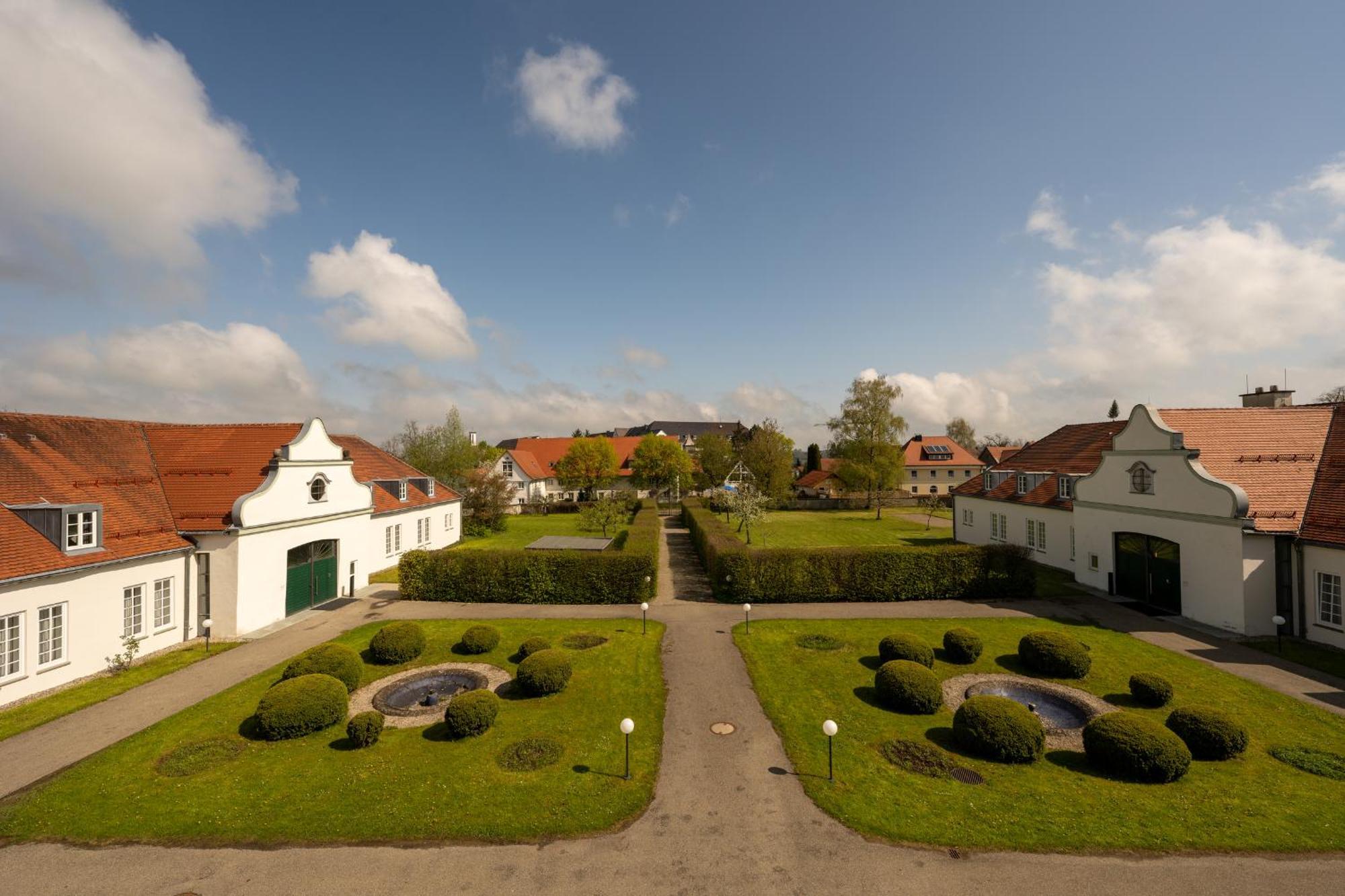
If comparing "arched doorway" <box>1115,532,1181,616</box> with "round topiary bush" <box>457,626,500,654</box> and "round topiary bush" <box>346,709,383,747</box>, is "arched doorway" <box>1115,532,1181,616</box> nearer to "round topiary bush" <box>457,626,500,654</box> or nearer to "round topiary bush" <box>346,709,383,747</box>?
"round topiary bush" <box>457,626,500,654</box>

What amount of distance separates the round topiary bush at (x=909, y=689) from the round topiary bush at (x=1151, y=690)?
17.1ft

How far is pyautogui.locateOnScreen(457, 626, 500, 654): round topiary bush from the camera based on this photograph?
60.4ft

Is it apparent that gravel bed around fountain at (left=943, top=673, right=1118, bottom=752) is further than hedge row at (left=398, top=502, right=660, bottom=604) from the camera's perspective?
No

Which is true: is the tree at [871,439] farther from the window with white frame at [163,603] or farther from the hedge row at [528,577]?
the window with white frame at [163,603]

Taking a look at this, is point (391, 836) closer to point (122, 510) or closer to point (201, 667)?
point (201, 667)

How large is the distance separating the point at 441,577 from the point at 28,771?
14192 millimetres

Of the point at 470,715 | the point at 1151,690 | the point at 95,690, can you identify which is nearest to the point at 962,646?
the point at 1151,690

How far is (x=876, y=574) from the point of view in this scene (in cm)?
2488

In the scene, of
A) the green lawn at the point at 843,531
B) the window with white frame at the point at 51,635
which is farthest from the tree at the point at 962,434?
the window with white frame at the point at 51,635

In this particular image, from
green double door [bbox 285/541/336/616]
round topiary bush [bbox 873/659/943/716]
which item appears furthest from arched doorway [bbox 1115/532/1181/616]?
green double door [bbox 285/541/336/616]

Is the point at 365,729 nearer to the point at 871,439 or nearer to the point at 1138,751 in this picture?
the point at 1138,751

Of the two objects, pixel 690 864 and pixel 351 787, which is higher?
pixel 351 787

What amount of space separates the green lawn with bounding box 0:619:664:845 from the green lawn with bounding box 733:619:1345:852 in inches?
159

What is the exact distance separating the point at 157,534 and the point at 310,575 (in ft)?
20.0
